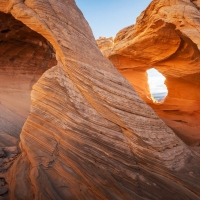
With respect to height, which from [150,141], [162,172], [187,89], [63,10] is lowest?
[162,172]

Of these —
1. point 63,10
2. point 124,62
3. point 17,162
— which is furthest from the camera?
point 124,62

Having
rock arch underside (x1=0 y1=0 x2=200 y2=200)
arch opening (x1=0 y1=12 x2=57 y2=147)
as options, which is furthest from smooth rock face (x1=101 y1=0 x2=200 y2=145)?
arch opening (x1=0 y1=12 x2=57 y2=147)

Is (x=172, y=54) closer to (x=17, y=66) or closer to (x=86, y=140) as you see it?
(x=86, y=140)

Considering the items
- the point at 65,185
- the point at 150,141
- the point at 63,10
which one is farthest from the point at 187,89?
the point at 65,185

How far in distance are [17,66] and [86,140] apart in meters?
7.52

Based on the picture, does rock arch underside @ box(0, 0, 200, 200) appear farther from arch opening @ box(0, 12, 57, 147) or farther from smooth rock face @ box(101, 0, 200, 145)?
smooth rock face @ box(101, 0, 200, 145)

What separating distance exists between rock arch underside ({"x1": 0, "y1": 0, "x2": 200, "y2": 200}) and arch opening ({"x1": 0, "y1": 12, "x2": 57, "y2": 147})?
7.95 ft

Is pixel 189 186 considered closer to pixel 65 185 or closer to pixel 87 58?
pixel 65 185

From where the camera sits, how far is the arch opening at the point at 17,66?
7078mm

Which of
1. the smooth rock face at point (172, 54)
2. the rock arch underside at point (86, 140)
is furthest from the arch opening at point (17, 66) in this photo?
the smooth rock face at point (172, 54)

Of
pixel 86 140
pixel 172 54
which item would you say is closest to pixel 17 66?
pixel 86 140

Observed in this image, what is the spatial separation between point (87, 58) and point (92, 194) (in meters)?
3.35

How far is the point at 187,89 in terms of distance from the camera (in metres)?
9.78

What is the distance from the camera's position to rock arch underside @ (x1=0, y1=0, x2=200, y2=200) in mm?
3428
